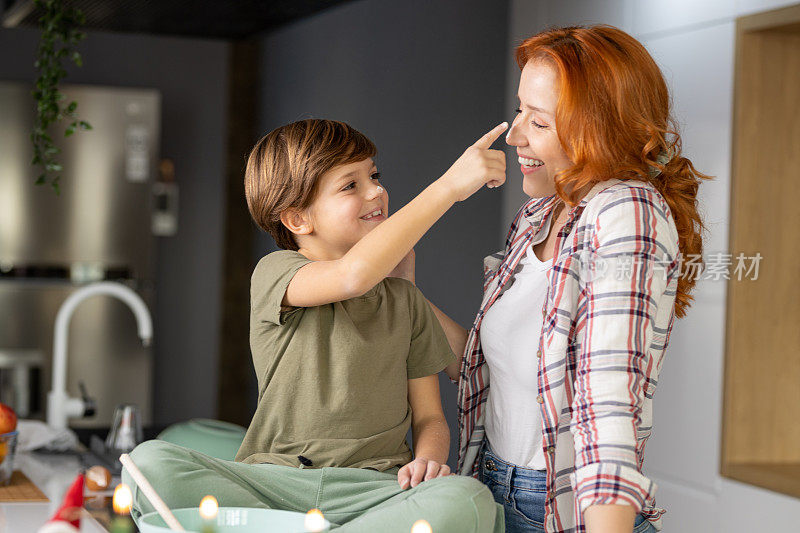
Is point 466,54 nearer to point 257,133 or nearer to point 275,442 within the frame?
point 257,133

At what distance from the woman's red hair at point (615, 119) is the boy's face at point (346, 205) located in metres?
0.31

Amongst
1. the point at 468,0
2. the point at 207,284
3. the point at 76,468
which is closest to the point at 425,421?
the point at 76,468

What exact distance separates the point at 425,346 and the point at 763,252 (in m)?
1.62

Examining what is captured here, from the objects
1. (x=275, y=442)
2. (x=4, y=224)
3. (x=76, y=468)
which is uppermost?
(x=4, y=224)

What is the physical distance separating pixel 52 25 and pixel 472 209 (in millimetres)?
1626

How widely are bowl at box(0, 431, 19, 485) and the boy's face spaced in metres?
0.90

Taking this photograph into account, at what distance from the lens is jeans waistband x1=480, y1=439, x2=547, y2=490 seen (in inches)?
55.4

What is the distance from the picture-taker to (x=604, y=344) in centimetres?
118

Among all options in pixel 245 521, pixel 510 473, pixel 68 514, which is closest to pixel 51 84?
pixel 510 473

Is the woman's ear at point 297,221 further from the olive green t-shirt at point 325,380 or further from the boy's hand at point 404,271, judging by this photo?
the boy's hand at point 404,271

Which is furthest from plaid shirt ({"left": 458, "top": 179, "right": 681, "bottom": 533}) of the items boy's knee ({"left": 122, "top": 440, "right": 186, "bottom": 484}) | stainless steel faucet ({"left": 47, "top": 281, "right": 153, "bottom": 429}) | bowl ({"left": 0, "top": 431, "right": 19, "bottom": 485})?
stainless steel faucet ({"left": 47, "top": 281, "right": 153, "bottom": 429})

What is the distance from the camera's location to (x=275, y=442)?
140 centimetres

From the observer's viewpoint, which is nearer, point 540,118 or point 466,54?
point 540,118

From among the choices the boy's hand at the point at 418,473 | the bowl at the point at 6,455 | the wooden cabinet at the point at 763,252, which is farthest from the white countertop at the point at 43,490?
the wooden cabinet at the point at 763,252
